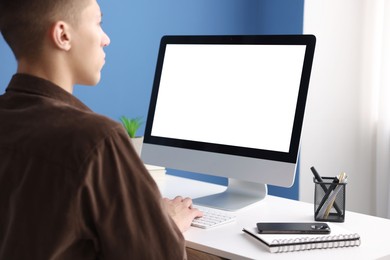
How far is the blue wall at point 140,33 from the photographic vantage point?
9.26 feet

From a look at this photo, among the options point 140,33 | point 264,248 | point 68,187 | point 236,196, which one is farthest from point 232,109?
point 140,33

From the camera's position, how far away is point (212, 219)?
5.64ft

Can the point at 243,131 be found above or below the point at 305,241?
above

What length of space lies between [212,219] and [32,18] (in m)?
0.76

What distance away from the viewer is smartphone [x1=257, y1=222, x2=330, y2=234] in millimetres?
1559

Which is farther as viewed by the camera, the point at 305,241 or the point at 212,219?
the point at 212,219

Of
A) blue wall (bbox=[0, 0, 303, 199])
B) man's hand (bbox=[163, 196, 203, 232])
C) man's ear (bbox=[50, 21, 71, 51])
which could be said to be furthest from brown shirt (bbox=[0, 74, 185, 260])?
blue wall (bbox=[0, 0, 303, 199])

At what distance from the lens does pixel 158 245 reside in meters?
1.11

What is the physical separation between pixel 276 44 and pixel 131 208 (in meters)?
0.91

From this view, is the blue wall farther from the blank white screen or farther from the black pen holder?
the black pen holder

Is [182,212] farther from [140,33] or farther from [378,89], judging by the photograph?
[378,89]

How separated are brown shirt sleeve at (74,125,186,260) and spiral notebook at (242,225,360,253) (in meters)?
0.42

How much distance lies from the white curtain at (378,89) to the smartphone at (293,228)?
5.51 ft

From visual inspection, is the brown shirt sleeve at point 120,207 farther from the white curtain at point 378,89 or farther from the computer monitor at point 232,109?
the white curtain at point 378,89
